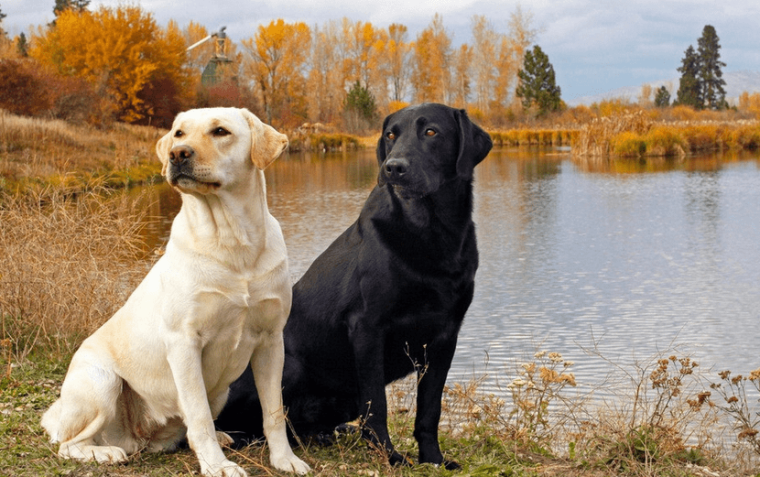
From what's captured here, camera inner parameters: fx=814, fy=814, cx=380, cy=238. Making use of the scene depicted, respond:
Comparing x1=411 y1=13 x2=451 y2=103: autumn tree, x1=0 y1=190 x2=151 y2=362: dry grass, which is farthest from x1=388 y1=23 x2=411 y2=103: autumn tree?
x1=0 y1=190 x2=151 y2=362: dry grass

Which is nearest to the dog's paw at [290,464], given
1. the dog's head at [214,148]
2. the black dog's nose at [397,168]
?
→ the dog's head at [214,148]

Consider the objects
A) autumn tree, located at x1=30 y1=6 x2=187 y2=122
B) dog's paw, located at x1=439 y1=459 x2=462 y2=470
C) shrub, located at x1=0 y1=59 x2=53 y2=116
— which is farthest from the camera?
autumn tree, located at x1=30 y1=6 x2=187 y2=122

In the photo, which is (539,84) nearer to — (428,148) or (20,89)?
(20,89)

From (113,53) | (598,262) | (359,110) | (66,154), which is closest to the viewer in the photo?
(598,262)

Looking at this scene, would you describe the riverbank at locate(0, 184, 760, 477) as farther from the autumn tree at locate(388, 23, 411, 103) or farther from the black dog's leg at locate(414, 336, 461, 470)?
the autumn tree at locate(388, 23, 411, 103)

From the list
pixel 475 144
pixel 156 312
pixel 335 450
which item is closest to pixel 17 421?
pixel 156 312

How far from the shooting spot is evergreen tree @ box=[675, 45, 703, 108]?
78.8 m

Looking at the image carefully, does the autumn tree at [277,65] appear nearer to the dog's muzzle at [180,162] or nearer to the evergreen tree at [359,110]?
the evergreen tree at [359,110]

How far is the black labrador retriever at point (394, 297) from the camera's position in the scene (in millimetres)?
3867

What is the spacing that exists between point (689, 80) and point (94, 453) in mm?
83947

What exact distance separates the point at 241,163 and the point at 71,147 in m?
24.1

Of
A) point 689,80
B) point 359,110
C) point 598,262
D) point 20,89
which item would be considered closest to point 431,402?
point 598,262

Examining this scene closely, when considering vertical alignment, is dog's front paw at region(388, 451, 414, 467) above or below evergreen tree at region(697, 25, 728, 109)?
below

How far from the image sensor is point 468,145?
4.06 metres
